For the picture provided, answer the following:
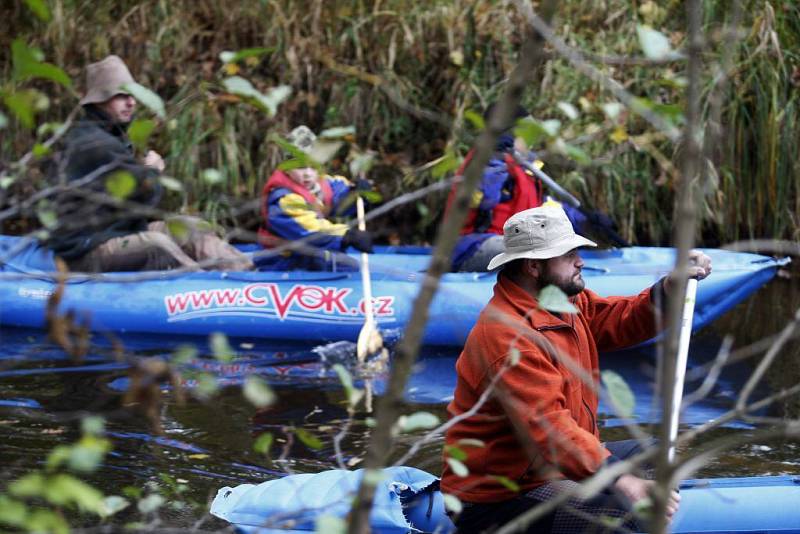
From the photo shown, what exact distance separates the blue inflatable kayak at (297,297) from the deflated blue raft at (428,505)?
3096mm

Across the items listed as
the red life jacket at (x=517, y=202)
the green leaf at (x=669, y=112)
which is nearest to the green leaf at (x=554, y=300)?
the green leaf at (x=669, y=112)

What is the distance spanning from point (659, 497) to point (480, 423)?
1529 mm

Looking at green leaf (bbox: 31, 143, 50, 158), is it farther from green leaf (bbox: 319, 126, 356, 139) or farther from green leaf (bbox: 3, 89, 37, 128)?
A: green leaf (bbox: 319, 126, 356, 139)

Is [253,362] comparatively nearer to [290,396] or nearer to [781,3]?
[290,396]

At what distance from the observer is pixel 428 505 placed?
3.44 meters

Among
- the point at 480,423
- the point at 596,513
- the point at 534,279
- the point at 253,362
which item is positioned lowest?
the point at 253,362

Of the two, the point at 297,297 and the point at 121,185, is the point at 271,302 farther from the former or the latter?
the point at 121,185

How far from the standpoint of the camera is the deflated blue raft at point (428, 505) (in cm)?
336

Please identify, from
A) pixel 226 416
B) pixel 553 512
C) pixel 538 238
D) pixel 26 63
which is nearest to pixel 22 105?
pixel 26 63

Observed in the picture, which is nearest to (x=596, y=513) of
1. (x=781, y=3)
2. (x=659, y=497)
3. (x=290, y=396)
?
(x=659, y=497)

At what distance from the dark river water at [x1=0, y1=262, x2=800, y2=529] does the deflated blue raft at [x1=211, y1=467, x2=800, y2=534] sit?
275mm

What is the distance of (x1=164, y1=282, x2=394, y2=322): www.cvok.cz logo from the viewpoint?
22.8ft

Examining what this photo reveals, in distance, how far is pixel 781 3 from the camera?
27.3 ft

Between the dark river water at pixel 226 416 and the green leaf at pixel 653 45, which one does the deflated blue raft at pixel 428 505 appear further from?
the green leaf at pixel 653 45
